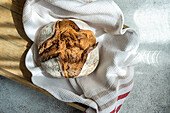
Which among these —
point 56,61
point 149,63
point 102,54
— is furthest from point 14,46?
point 149,63

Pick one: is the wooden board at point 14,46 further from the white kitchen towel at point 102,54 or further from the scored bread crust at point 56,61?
the scored bread crust at point 56,61

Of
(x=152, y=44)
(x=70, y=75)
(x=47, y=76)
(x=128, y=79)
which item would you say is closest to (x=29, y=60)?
(x=47, y=76)

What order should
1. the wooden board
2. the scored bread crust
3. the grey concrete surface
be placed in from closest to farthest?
the scored bread crust → the wooden board → the grey concrete surface

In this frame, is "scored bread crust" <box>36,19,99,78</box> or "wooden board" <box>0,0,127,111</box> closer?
"scored bread crust" <box>36,19,99,78</box>

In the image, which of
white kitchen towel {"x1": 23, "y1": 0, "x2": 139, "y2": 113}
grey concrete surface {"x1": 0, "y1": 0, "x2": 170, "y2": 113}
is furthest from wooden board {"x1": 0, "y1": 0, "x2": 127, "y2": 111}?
grey concrete surface {"x1": 0, "y1": 0, "x2": 170, "y2": 113}

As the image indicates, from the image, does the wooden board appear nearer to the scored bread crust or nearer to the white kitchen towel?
the white kitchen towel

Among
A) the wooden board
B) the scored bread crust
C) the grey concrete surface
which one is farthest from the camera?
the grey concrete surface
